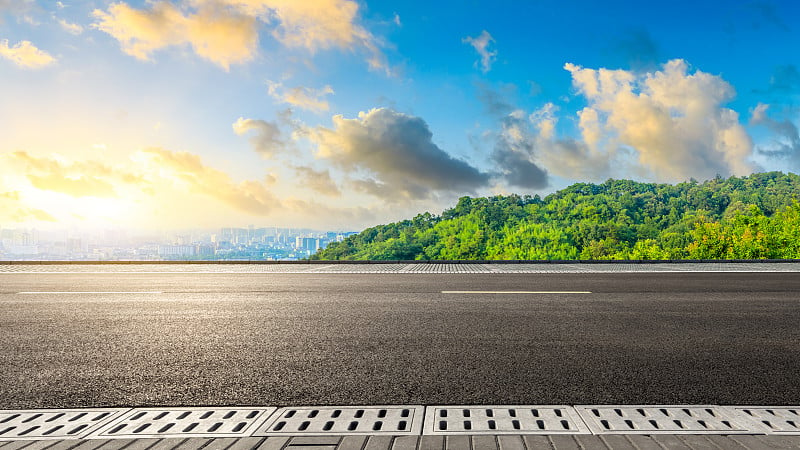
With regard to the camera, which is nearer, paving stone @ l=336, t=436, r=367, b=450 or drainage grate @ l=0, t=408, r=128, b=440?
paving stone @ l=336, t=436, r=367, b=450

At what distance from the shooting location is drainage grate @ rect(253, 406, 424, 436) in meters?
→ 3.28

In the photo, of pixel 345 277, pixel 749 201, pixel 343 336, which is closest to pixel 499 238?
pixel 749 201

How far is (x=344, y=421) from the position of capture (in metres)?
3.46

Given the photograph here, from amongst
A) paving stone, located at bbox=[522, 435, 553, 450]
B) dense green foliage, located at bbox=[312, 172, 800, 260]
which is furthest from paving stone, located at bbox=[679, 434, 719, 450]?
dense green foliage, located at bbox=[312, 172, 800, 260]

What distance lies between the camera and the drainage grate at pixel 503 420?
3270mm

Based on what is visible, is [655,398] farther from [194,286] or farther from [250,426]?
[194,286]

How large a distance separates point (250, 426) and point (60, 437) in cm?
113

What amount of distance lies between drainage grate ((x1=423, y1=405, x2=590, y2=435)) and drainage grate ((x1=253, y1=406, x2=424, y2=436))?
0.13 meters

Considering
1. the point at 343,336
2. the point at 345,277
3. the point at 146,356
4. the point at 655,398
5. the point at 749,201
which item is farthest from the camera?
the point at 749,201

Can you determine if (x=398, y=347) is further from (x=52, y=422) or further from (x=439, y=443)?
(x=52, y=422)

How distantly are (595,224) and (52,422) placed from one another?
2599 inches

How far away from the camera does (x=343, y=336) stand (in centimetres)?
593

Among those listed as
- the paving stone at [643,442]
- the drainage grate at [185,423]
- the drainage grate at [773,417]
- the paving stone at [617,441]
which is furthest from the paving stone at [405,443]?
the drainage grate at [773,417]

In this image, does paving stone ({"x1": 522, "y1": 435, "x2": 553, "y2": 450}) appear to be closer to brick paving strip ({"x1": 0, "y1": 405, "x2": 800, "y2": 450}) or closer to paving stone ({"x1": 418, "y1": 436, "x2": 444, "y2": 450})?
brick paving strip ({"x1": 0, "y1": 405, "x2": 800, "y2": 450})
